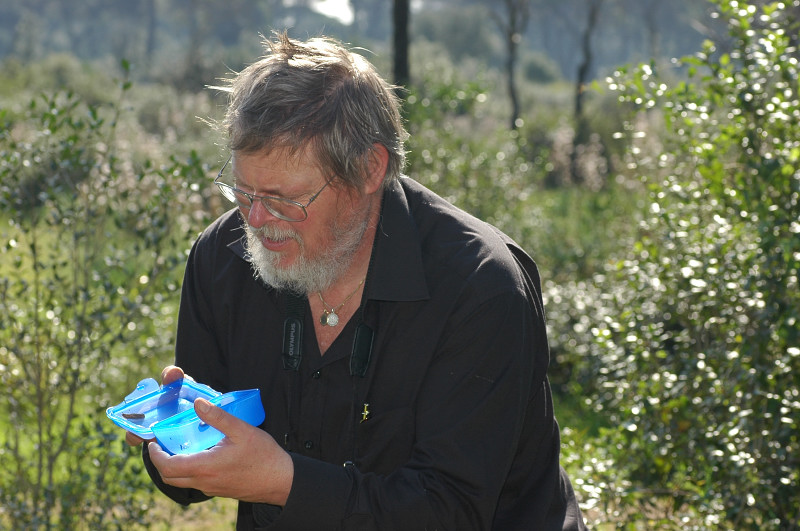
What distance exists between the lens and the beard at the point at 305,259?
7.65 ft

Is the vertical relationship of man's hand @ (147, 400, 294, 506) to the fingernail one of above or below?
below

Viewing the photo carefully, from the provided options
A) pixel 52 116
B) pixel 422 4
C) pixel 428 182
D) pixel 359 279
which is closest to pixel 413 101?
pixel 428 182

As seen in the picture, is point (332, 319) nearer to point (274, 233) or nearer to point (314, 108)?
point (274, 233)

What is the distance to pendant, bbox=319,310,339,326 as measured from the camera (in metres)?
2.42

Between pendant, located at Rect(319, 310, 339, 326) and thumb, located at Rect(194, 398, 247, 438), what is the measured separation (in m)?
0.47

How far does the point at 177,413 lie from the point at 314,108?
758mm

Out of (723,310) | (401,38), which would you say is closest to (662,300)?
(723,310)

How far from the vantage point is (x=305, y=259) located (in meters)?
2.35

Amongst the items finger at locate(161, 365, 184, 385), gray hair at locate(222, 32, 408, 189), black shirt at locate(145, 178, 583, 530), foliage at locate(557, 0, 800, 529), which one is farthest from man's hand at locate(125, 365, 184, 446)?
foliage at locate(557, 0, 800, 529)

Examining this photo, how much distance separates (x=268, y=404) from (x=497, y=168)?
19.3 ft

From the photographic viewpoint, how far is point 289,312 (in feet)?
8.02

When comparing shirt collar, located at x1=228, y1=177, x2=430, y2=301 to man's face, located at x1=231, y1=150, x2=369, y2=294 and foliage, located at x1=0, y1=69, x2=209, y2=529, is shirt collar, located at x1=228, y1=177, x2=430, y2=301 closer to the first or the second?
man's face, located at x1=231, y1=150, x2=369, y2=294

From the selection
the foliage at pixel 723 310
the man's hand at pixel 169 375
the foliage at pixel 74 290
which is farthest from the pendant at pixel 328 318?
the foliage at pixel 74 290

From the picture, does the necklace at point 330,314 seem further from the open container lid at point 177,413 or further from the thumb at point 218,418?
the thumb at point 218,418
